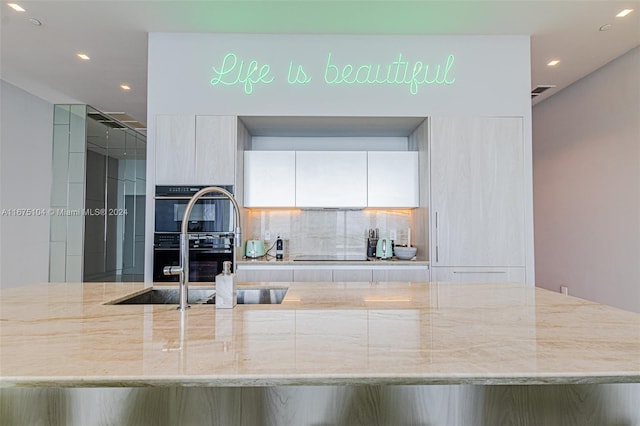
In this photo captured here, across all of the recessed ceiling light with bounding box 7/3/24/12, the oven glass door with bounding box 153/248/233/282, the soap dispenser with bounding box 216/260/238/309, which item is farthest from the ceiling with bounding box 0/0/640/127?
the soap dispenser with bounding box 216/260/238/309

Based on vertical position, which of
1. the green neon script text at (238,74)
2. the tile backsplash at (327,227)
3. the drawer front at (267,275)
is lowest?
the drawer front at (267,275)

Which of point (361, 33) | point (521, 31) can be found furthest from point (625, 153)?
point (361, 33)

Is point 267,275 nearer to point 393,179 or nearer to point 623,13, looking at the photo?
point 393,179

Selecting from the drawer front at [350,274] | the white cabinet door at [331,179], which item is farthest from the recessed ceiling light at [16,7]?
the drawer front at [350,274]

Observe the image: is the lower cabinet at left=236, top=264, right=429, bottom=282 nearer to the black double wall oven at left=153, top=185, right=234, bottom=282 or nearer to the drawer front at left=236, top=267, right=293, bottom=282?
the drawer front at left=236, top=267, right=293, bottom=282

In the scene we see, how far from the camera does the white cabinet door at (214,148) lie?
3.39 meters

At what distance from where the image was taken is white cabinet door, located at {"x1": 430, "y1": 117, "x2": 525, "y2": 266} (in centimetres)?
337

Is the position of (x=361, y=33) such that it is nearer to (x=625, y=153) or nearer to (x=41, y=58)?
(x=625, y=153)

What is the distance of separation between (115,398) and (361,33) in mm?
3384

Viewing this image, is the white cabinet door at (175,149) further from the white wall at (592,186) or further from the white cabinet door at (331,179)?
the white wall at (592,186)

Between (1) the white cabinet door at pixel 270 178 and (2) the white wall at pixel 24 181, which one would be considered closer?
(1) the white cabinet door at pixel 270 178

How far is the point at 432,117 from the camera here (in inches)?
135

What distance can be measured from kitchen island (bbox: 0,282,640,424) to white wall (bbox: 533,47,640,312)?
3.08 m

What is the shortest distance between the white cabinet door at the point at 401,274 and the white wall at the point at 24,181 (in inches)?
182
